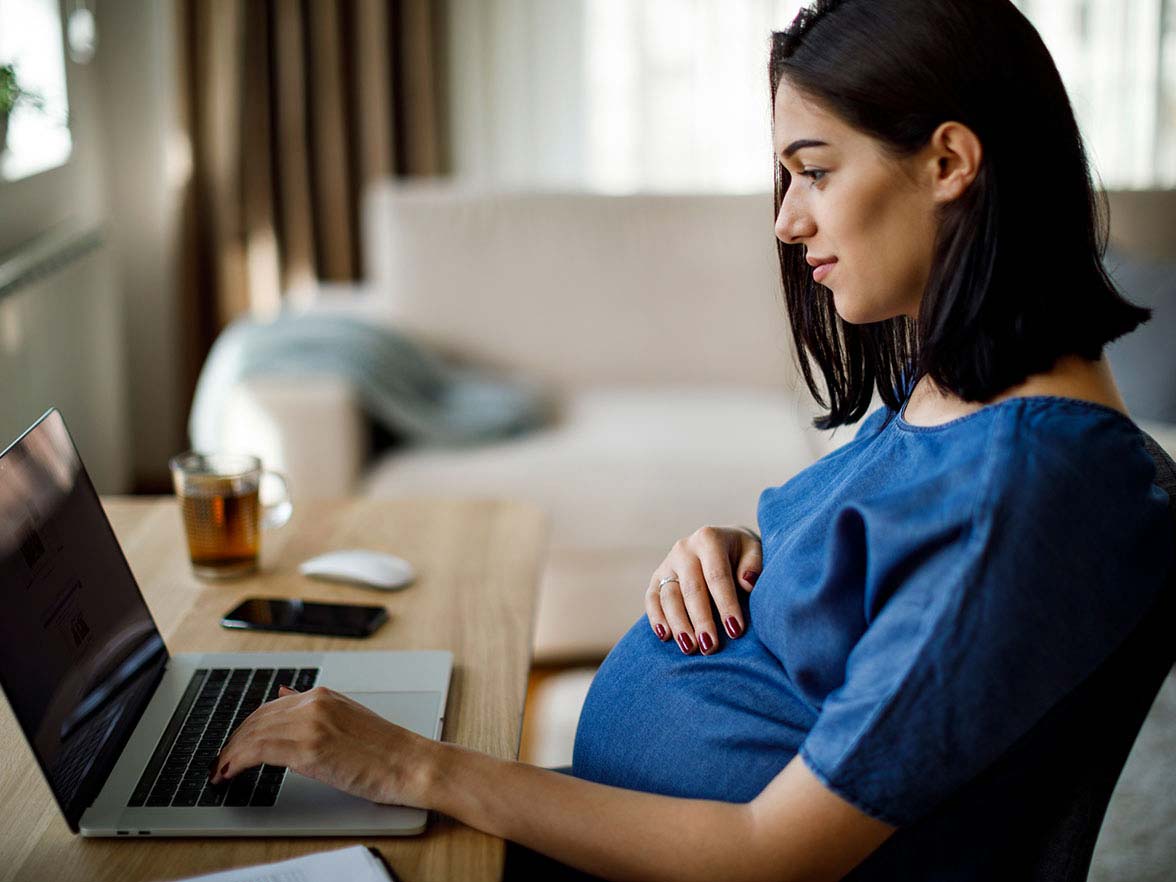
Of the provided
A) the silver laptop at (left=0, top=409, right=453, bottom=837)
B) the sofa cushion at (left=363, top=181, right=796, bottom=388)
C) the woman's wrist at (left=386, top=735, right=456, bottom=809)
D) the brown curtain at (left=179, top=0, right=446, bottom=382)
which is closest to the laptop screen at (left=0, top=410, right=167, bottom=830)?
the silver laptop at (left=0, top=409, right=453, bottom=837)

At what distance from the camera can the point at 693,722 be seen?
0.97m

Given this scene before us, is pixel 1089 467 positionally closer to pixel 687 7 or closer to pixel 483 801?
pixel 483 801

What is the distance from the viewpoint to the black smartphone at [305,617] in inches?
47.4

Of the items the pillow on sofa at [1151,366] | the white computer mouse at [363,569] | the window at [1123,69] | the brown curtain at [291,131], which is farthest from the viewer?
the window at [1123,69]

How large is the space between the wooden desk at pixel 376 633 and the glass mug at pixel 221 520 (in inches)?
0.9

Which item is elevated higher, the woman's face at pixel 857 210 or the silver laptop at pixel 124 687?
the woman's face at pixel 857 210

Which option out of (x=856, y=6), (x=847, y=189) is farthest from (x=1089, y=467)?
(x=856, y=6)

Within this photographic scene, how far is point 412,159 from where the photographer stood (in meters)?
3.70

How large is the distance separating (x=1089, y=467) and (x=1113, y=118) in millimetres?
3382

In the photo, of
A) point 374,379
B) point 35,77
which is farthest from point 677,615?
point 35,77

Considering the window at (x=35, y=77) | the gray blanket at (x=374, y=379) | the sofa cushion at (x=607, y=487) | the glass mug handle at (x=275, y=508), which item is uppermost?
the window at (x=35, y=77)

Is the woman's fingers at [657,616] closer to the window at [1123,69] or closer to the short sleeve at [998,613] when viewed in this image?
the short sleeve at [998,613]

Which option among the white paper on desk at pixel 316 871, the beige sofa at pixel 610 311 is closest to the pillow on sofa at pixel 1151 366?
the beige sofa at pixel 610 311

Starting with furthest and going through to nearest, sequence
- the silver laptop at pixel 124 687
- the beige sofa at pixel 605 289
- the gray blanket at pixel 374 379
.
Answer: the beige sofa at pixel 605 289 < the gray blanket at pixel 374 379 < the silver laptop at pixel 124 687
